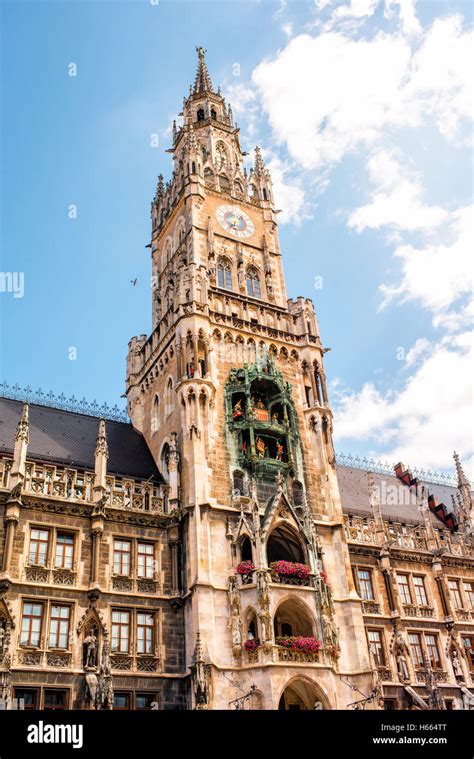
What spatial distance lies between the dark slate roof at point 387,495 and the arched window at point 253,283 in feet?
42.6

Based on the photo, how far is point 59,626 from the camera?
93.2 ft

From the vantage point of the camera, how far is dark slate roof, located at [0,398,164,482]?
34844mm

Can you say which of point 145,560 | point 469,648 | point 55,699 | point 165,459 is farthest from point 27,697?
point 469,648

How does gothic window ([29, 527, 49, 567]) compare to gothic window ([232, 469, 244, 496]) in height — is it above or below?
below

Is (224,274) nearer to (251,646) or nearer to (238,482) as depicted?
(238,482)

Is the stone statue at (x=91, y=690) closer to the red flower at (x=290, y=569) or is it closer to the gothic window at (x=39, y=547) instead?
the gothic window at (x=39, y=547)

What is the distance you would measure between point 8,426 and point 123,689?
13971 mm

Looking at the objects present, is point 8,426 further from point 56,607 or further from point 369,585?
point 369,585

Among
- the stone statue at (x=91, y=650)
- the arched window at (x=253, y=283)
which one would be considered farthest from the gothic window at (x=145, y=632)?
the arched window at (x=253, y=283)

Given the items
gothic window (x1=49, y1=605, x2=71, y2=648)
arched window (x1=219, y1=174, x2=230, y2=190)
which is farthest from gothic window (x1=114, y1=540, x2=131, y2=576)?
arched window (x1=219, y1=174, x2=230, y2=190)

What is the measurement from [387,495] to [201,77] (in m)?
34.5


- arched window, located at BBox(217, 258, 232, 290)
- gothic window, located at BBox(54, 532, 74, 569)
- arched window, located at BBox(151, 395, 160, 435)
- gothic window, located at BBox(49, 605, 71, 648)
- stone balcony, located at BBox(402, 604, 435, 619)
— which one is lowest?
gothic window, located at BBox(49, 605, 71, 648)

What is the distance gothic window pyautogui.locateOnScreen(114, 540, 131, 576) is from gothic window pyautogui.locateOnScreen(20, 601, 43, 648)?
377 centimetres

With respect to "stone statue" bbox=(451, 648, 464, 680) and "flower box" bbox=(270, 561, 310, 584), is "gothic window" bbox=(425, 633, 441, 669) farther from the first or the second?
"flower box" bbox=(270, 561, 310, 584)
